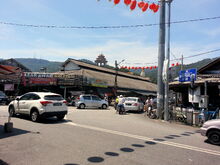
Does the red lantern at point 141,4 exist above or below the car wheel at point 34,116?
above

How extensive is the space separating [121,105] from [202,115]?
23.7 ft

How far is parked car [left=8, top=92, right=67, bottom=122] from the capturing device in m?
10.5

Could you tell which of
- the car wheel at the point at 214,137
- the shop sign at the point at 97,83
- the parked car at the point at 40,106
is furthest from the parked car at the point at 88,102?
the car wheel at the point at 214,137

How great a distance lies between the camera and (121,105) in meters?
17.3

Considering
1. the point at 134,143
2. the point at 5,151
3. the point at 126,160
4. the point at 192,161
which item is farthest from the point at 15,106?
the point at 192,161

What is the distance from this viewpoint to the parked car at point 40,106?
10.5m

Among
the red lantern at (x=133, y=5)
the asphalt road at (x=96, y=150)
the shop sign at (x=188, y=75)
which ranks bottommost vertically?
the asphalt road at (x=96, y=150)

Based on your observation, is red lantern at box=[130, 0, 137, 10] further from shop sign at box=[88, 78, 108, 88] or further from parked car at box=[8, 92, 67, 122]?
shop sign at box=[88, 78, 108, 88]

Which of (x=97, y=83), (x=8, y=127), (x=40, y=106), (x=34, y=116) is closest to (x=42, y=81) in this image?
(x=97, y=83)

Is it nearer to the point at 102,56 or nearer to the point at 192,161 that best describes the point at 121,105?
the point at 192,161

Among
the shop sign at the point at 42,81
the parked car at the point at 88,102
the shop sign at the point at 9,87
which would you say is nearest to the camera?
the parked car at the point at 88,102

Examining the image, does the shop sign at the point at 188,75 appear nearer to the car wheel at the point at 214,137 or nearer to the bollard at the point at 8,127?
the car wheel at the point at 214,137

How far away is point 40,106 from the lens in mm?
10492

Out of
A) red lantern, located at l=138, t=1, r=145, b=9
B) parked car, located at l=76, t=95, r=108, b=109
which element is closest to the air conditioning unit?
red lantern, located at l=138, t=1, r=145, b=9
